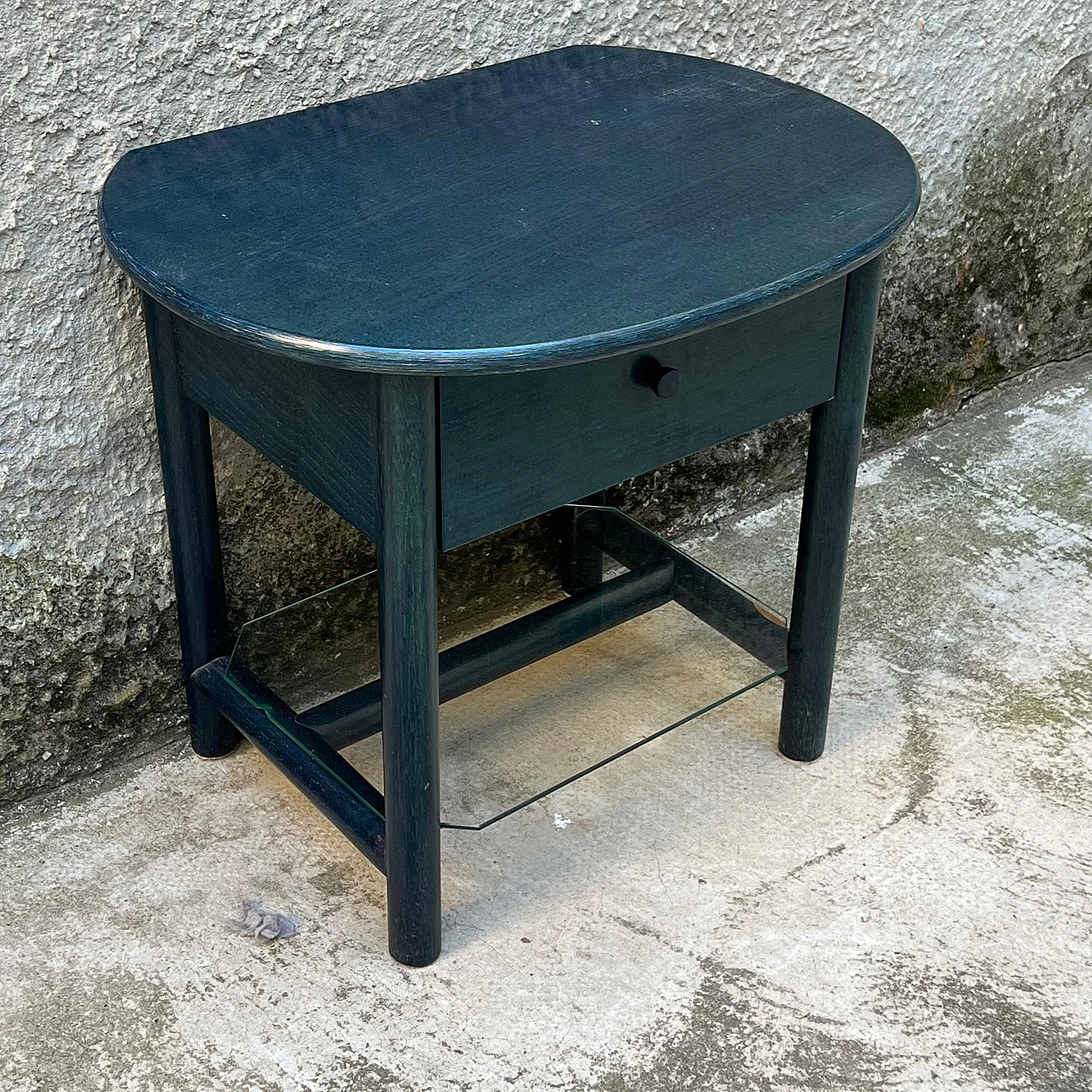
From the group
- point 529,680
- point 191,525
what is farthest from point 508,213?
point 529,680

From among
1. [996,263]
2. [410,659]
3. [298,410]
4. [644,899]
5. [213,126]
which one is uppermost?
[213,126]

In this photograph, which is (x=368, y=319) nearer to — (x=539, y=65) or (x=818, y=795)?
(x=539, y=65)

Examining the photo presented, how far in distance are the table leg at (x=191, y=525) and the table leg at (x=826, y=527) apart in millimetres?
700

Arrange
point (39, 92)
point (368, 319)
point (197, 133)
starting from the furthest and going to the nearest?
1. point (197, 133)
2. point (39, 92)
3. point (368, 319)

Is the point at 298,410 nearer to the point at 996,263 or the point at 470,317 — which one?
the point at 470,317

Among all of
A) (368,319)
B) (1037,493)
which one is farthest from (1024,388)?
(368,319)

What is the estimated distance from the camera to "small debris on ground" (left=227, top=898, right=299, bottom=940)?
1.72 meters

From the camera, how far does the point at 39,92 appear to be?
5.15 ft

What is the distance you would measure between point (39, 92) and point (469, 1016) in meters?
1.07

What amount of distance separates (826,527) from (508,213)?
0.58 m

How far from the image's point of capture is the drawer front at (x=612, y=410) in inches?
54.6

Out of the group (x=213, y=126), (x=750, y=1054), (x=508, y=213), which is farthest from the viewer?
(x=213, y=126)

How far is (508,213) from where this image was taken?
57.7 inches

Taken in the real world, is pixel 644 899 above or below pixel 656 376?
below
